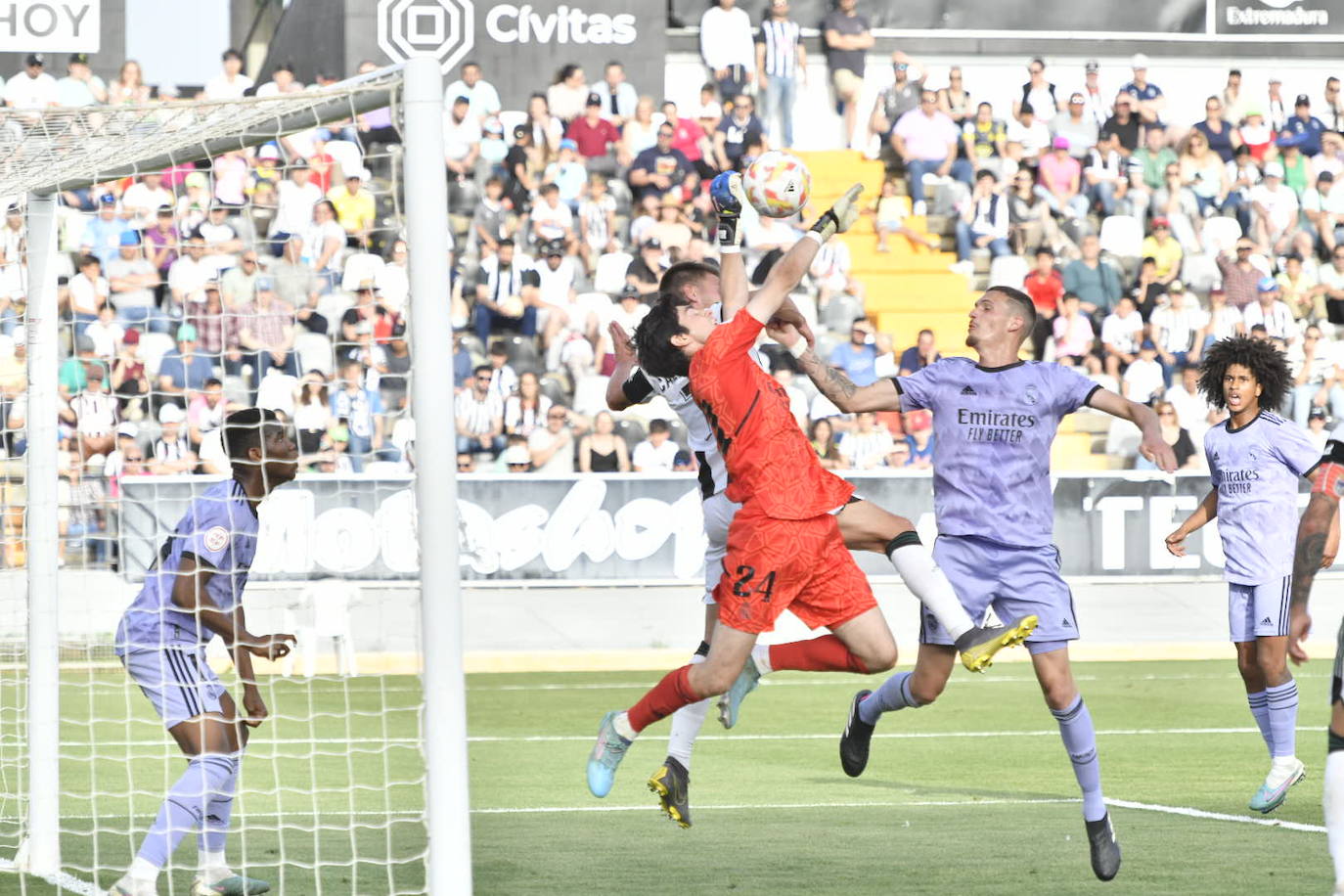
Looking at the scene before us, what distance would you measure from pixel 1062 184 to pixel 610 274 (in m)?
6.52

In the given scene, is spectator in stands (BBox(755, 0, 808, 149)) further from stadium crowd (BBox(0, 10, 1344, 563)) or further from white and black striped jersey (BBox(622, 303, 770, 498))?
white and black striped jersey (BBox(622, 303, 770, 498))

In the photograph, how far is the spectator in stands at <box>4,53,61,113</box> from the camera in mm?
23406

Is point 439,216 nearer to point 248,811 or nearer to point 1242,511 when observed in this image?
point 248,811

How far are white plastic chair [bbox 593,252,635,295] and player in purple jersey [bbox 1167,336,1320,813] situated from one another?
13.1 metres

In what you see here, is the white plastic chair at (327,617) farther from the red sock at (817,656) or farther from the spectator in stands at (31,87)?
the spectator in stands at (31,87)

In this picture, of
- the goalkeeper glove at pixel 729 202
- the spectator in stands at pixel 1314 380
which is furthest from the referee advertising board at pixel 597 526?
the goalkeeper glove at pixel 729 202

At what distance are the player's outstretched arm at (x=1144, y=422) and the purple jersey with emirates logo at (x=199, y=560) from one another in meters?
3.34

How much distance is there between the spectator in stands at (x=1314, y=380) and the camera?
2234cm

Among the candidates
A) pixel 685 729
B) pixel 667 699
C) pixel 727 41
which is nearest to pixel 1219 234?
pixel 727 41

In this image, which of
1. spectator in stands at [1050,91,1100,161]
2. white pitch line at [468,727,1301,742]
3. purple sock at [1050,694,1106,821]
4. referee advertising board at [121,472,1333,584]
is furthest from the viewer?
spectator in stands at [1050,91,1100,161]

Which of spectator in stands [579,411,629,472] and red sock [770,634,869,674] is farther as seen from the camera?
spectator in stands [579,411,629,472]

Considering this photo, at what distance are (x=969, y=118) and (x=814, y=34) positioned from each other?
8.80ft

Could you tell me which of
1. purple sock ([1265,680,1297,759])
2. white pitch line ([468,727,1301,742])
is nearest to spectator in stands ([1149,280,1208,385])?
white pitch line ([468,727,1301,742])

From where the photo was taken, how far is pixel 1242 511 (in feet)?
32.7
